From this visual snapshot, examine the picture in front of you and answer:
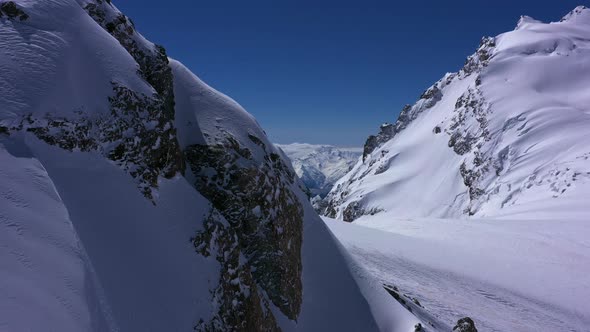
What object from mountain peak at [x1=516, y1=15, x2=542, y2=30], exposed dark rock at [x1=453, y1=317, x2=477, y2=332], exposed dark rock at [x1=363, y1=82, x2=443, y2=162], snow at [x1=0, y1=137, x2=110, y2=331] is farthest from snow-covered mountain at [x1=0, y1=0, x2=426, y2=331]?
mountain peak at [x1=516, y1=15, x2=542, y2=30]

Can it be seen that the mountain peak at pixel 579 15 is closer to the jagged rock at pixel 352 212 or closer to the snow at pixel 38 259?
the jagged rock at pixel 352 212

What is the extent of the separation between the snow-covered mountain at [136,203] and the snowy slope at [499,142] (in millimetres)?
37908

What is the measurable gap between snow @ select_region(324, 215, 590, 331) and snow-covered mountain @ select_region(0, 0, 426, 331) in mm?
5755

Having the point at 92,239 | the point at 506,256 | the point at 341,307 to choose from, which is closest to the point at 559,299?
the point at 506,256

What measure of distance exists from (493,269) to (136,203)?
25.5 metres

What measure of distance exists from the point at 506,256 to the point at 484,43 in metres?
103

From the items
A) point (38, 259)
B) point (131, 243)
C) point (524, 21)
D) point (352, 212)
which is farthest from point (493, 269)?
point (524, 21)

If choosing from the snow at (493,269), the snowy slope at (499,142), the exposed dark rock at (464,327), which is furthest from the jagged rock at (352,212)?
the exposed dark rock at (464,327)

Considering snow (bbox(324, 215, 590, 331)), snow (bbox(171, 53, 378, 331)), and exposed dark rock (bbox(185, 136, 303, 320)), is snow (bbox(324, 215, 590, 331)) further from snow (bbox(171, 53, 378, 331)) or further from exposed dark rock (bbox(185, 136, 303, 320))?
exposed dark rock (bbox(185, 136, 303, 320))

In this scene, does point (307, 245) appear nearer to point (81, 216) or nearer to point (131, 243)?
point (131, 243)

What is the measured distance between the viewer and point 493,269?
26875 mm

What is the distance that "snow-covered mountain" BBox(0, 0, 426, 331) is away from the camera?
22.0ft

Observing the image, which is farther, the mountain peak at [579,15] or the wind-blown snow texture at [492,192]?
the mountain peak at [579,15]

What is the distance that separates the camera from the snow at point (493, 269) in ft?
66.3
